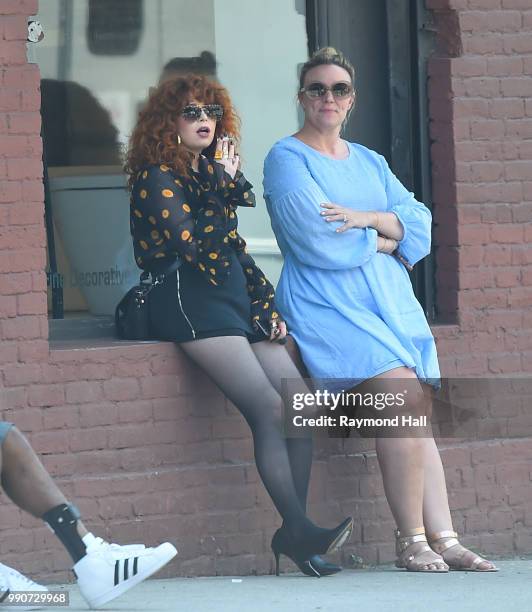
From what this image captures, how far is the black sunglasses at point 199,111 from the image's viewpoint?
5.88 metres

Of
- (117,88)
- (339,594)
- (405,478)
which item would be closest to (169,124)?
(117,88)

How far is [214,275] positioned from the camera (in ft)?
18.9

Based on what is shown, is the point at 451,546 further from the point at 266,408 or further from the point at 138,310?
the point at 138,310

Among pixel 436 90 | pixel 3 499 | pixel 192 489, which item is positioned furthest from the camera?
pixel 436 90

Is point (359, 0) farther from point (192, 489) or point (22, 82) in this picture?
point (192, 489)

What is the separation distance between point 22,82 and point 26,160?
291 mm

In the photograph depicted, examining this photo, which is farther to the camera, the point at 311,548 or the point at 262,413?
the point at 262,413

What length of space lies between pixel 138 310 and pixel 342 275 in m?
0.82

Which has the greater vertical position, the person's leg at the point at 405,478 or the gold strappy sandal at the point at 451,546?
the person's leg at the point at 405,478

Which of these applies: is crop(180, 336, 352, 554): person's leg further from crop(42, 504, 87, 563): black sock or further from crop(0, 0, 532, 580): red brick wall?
crop(42, 504, 87, 563): black sock

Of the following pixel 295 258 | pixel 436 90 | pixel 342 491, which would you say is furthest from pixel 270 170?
pixel 342 491

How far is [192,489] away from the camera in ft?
19.6

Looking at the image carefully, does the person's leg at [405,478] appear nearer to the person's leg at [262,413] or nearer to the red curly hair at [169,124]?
the person's leg at [262,413]

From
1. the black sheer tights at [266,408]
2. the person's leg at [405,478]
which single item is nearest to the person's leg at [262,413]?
the black sheer tights at [266,408]
